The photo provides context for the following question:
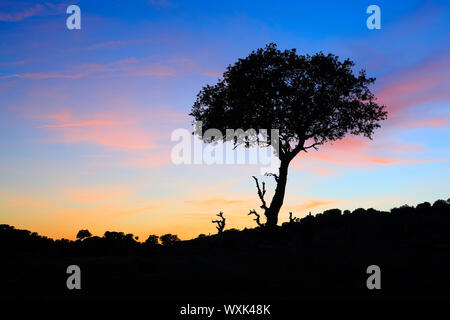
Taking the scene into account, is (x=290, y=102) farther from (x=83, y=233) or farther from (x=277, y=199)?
(x=83, y=233)

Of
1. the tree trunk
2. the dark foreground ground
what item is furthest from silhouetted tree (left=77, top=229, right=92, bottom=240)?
the tree trunk

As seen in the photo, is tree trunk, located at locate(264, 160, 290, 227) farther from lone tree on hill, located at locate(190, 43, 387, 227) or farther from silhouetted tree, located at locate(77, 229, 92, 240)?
silhouetted tree, located at locate(77, 229, 92, 240)

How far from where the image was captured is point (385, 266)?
2098cm

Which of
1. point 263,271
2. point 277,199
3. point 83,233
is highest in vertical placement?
point 277,199

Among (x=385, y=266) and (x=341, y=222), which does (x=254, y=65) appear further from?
(x=385, y=266)

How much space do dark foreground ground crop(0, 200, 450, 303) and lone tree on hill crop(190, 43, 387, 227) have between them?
9.55 m

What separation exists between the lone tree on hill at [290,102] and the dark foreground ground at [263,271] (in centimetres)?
955

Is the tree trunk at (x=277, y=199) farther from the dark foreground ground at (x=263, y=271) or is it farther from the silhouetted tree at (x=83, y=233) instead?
the silhouetted tree at (x=83, y=233)

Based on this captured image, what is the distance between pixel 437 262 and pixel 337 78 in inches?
797

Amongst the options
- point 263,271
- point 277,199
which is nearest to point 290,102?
point 277,199

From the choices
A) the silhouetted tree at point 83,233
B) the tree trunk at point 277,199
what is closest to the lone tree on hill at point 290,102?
the tree trunk at point 277,199

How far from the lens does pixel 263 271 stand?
68.3ft

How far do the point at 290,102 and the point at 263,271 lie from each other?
1978cm
